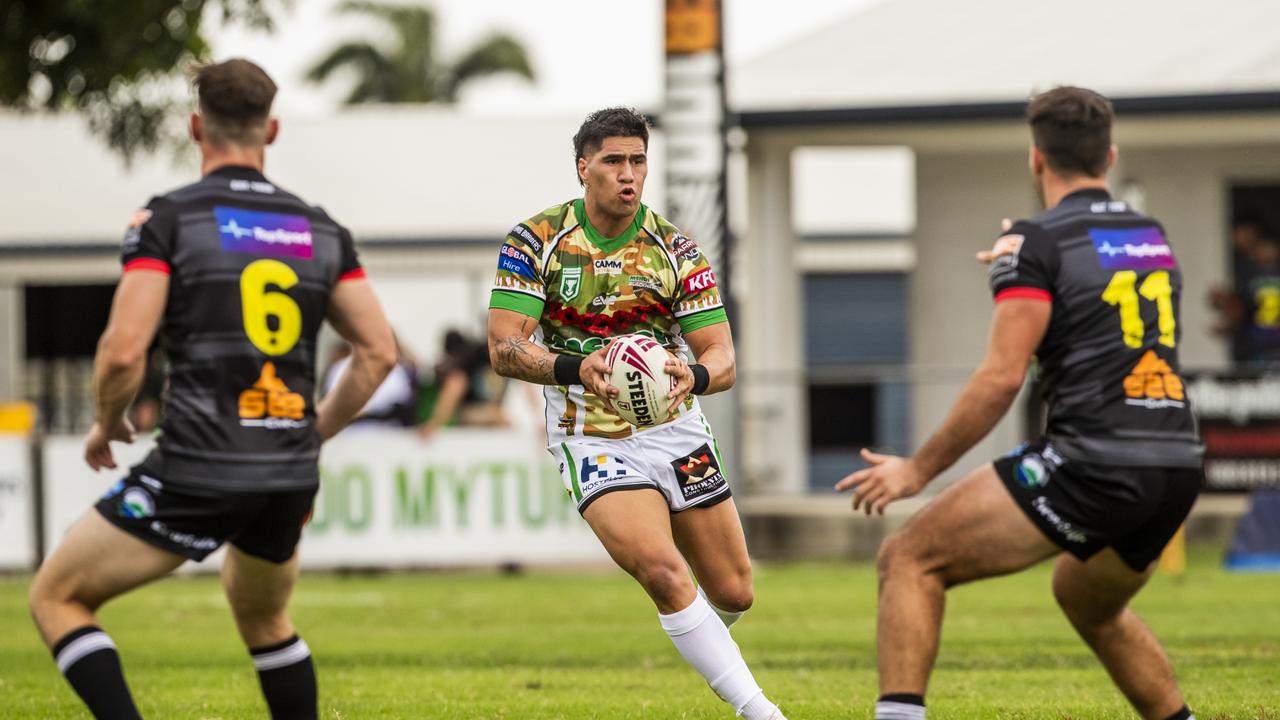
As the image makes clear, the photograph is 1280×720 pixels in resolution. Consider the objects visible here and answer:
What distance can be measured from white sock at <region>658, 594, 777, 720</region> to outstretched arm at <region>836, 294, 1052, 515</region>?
4.58 feet

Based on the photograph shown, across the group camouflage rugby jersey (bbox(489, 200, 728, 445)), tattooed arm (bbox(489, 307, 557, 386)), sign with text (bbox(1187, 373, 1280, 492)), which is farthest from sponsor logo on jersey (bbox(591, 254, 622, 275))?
sign with text (bbox(1187, 373, 1280, 492))

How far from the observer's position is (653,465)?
7.36 m

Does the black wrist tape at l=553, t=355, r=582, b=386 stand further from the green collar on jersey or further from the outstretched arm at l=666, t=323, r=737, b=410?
the green collar on jersey

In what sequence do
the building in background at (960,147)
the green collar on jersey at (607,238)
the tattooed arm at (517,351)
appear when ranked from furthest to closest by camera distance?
1. the building in background at (960,147)
2. the green collar on jersey at (607,238)
3. the tattooed arm at (517,351)

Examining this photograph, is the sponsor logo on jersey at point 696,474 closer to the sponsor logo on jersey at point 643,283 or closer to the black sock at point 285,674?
the sponsor logo on jersey at point 643,283

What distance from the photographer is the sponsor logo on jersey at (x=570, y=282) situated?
7355 millimetres

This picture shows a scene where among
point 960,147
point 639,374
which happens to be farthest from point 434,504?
point 639,374

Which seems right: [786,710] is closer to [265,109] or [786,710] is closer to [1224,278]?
[265,109]

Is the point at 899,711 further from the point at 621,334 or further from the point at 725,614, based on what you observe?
the point at 621,334

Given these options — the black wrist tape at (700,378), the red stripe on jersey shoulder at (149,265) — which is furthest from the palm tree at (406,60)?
the red stripe on jersey shoulder at (149,265)

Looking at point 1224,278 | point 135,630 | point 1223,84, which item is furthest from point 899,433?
point 135,630

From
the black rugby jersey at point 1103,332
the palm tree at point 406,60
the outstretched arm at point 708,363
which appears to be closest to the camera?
the black rugby jersey at point 1103,332

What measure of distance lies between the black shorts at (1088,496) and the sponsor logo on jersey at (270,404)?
222cm

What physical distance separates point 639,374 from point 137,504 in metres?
1.98
